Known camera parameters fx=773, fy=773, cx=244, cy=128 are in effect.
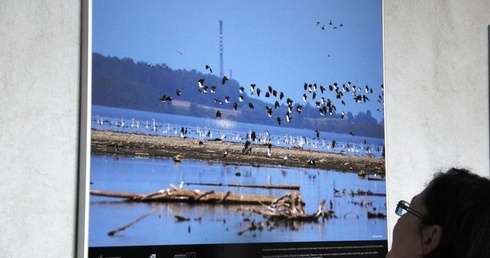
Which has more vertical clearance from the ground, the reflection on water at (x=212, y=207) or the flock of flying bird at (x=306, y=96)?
the flock of flying bird at (x=306, y=96)

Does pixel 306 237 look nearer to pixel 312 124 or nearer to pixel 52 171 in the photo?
pixel 312 124

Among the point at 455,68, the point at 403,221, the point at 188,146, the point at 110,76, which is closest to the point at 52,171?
the point at 110,76

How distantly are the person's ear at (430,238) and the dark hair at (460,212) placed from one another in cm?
1

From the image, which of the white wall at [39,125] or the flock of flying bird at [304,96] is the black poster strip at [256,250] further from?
the flock of flying bird at [304,96]

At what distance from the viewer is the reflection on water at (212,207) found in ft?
9.48

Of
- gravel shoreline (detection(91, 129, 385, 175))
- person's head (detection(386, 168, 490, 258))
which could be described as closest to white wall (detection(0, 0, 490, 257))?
gravel shoreline (detection(91, 129, 385, 175))

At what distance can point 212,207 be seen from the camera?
10.5ft

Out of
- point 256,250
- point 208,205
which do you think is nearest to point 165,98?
point 208,205

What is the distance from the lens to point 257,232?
3354 mm

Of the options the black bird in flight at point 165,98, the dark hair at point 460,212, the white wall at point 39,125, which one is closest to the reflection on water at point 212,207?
the white wall at point 39,125

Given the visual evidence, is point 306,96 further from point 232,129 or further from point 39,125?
point 39,125

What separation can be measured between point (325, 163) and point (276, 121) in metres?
0.35

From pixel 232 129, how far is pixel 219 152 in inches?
5.1

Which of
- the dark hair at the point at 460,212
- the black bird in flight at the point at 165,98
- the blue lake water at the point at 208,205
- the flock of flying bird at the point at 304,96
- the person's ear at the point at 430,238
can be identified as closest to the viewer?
the dark hair at the point at 460,212
